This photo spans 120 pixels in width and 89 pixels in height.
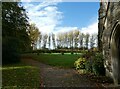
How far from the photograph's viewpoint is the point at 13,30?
→ 97.2 ft

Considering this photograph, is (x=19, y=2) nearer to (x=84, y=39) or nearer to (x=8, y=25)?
(x=8, y=25)

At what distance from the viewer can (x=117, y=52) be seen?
1179 cm

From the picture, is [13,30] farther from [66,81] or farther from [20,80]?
[66,81]

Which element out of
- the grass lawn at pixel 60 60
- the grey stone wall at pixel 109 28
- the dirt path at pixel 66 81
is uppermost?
the grey stone wall at pixel 109 28

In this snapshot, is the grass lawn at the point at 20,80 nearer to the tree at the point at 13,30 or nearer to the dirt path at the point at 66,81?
the dirt path at the point at 66,81

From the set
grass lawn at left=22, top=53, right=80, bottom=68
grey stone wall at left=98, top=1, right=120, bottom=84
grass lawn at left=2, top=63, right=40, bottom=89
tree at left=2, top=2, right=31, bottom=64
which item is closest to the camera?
grass lawn at left=2, top=63, right=40, bottom=89

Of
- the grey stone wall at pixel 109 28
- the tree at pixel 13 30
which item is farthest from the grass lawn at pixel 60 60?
the grey stone wall at pixel 109 28

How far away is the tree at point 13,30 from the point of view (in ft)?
84.6

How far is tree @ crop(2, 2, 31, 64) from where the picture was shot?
25780 millimetres

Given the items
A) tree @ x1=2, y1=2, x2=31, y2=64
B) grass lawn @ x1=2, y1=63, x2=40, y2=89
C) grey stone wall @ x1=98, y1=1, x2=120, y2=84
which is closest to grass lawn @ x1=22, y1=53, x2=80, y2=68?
tree @ x1=2, y1=2, x2=31, y2=64

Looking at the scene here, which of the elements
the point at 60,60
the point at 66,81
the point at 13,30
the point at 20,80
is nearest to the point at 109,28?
the point at 66,81

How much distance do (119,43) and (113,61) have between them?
3.16 feet

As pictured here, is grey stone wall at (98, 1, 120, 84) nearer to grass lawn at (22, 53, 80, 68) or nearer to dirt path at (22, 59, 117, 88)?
dirt path at (22, 59, 117, 88)

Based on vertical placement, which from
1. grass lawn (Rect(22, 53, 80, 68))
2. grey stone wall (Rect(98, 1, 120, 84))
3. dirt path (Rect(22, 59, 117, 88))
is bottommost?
dirt path (Rect(22, 59, 117, 88))
